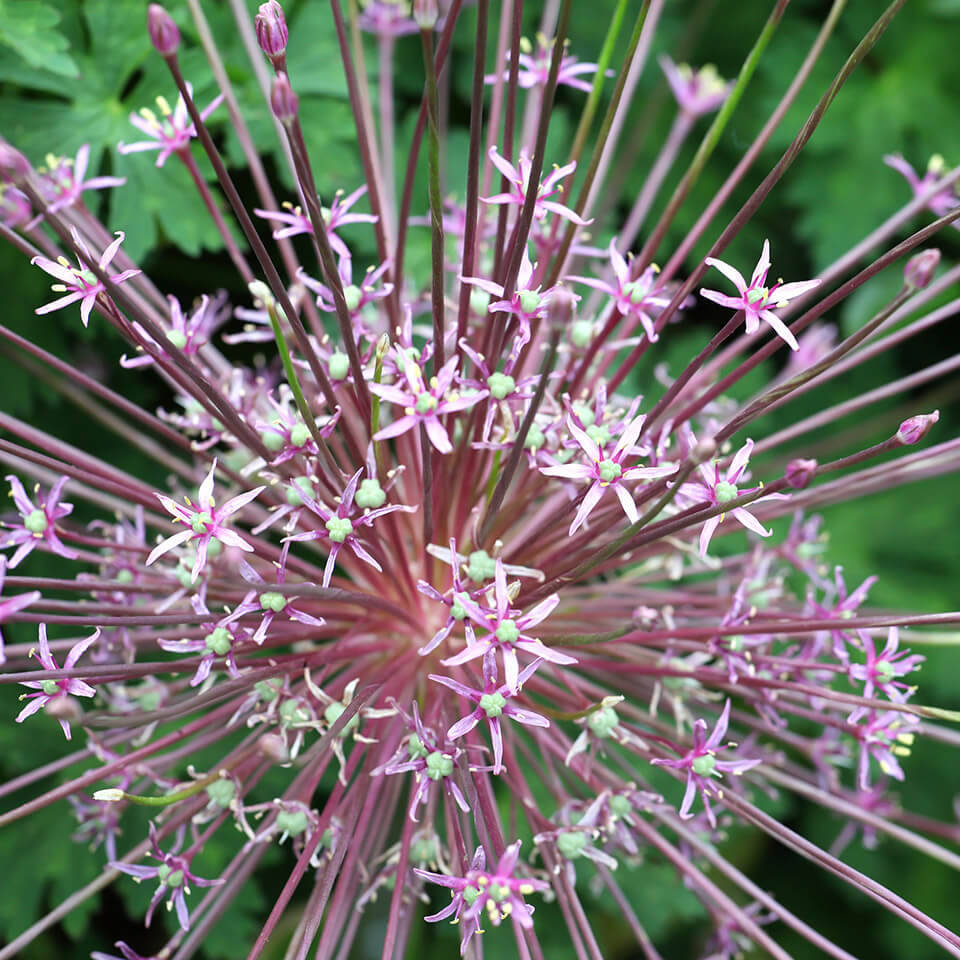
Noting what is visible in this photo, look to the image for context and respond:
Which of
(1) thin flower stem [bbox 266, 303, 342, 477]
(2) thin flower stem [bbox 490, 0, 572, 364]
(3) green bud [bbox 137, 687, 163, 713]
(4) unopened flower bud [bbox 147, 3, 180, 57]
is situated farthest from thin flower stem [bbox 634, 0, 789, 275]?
(3) green bud [bbox 137, 687, 163, 713]

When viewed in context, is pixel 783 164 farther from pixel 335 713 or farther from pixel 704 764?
pixel 335 713

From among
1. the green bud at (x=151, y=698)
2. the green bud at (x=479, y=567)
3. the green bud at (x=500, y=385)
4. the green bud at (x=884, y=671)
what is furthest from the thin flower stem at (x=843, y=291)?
the green bud at (x=151, y=698)

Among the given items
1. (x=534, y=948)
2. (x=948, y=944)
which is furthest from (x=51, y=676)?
(x=948, y=944)

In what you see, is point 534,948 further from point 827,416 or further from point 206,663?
point 827,416

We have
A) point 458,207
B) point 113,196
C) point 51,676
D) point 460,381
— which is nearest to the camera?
point 51,676

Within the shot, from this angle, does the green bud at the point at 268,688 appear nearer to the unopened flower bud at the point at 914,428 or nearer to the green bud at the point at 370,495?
the green bud at the point at 370,495

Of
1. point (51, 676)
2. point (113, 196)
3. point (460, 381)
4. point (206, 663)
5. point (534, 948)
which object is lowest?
point (534, 948)

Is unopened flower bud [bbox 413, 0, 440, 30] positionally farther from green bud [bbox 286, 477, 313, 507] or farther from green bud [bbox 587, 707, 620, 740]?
green bud [bbox 587, 707, 620, 740]
